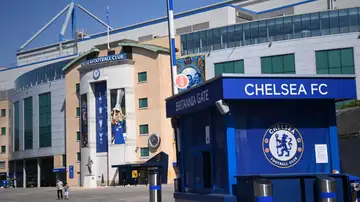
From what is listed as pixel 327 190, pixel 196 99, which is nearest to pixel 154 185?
pixel 196 99

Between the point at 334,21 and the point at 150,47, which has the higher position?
the point at 334,21

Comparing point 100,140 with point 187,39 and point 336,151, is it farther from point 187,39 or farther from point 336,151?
point 336,151

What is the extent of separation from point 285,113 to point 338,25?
1876 inches

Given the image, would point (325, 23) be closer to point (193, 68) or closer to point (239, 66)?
point (239, 66)

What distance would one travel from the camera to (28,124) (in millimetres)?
79875

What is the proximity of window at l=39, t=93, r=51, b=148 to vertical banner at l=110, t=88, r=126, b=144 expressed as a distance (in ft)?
55.4

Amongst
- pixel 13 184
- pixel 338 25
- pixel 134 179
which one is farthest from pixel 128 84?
pixel 13 184

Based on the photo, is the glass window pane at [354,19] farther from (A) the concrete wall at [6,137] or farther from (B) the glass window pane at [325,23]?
(A) the concrete wall at [6,137]

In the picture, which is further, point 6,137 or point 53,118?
point 6,137

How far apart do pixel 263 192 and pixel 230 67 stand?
170 feet

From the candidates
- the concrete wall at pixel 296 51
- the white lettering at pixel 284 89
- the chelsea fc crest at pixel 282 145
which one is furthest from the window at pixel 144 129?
the white lettering at pixel 284 89

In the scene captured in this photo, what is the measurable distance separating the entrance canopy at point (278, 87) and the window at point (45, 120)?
69268mm

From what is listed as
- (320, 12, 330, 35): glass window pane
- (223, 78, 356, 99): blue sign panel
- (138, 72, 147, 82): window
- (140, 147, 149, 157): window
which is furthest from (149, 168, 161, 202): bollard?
(138, 72, 147, 82): window

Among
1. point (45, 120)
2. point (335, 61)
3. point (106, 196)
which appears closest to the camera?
point (106, 196)
